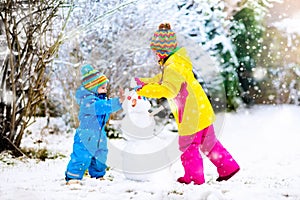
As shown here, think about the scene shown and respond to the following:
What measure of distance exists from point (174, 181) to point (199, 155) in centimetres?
43

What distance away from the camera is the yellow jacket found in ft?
11.9

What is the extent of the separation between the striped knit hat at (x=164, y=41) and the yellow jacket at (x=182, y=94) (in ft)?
0.24

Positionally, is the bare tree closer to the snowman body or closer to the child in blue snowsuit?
the child in blue snowsuit

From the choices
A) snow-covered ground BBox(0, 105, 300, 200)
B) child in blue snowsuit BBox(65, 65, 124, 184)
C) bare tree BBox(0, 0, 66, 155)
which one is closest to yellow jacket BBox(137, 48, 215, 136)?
child in blue snowsuit BBox(65, 65, 124, 184)

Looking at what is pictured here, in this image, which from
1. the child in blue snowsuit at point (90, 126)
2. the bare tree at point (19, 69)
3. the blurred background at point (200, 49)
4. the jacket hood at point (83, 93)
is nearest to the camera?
the child in blue snowsuit at point (90, 126)

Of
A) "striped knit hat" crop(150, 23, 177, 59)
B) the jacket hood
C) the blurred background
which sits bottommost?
the blurred background

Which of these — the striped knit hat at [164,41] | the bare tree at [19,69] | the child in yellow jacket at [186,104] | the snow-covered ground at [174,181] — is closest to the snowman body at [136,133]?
the snow-covered ground at [174,181]

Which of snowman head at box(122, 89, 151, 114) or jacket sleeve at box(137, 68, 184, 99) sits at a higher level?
jacket sleeve at box(137, 68, 184, 99)

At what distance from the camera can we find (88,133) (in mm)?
3887

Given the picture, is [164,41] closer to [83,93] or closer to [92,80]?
[92,80]

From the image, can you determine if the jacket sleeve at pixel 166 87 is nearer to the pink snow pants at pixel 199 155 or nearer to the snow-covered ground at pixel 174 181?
the pink snow pants at pixel 199 155

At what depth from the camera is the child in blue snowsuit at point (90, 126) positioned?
383cm

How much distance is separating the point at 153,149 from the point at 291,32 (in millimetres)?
8482

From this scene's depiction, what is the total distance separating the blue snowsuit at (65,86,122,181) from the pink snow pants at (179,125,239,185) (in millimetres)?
769
